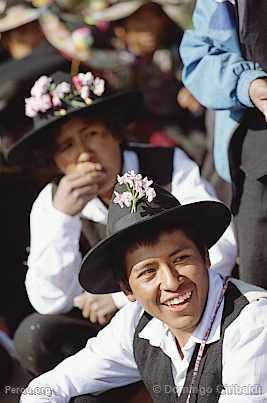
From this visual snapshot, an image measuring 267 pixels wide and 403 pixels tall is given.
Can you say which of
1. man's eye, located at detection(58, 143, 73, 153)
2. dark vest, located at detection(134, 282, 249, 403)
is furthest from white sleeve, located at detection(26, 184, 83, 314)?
dark vest, located at detection(134, 282, 249, 403)

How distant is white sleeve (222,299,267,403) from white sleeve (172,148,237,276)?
0.61 m

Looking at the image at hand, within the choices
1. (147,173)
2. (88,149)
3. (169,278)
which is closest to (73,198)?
(88,149)

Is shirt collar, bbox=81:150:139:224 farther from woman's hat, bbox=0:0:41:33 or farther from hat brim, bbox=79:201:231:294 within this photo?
woman's hat, bbox=0:0:41:33

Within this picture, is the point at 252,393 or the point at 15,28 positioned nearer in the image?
the point at 252,393

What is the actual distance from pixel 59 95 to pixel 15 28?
4.95ft

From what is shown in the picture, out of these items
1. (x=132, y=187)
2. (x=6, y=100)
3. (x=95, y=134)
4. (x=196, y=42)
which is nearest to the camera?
(x=132, y=187)

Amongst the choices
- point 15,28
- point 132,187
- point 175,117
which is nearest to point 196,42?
point 132,187

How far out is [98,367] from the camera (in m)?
2.88

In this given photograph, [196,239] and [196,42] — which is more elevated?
[196,42]

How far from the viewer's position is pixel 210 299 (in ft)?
8.79

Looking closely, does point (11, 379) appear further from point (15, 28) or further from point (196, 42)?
point (15, 28)

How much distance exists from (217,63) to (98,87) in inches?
29.1

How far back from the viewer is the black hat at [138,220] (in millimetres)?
2627

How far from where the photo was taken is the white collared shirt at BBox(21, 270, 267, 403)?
8.17 ft
